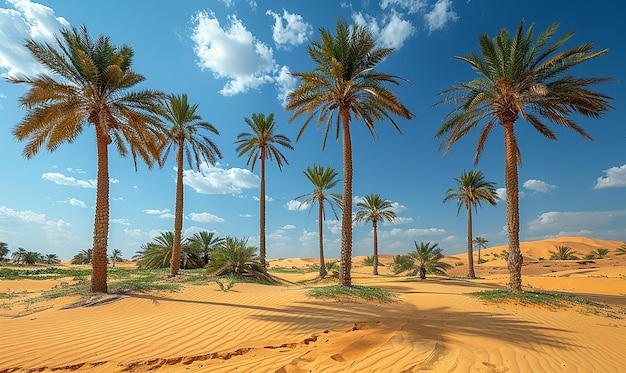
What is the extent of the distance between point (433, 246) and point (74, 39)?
2182 centimetres

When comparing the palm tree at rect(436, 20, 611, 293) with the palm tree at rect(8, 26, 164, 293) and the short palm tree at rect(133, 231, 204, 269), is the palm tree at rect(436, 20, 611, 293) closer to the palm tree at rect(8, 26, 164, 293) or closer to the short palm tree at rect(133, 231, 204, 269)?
the palm tree at rect(8, 26, 164, 293)

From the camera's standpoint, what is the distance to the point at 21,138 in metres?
11.9

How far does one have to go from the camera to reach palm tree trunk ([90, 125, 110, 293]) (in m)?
11.6

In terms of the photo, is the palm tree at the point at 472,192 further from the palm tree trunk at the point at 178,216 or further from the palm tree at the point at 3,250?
the palm tree at the point at 3,250

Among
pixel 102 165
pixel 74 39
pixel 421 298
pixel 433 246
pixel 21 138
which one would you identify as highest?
pixel 74 39

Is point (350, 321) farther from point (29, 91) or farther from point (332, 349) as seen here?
point (29, 91)

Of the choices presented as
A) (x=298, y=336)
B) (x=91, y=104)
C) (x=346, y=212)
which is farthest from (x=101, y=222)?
(x=346, y=212)

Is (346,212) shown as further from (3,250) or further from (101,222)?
(3,250)

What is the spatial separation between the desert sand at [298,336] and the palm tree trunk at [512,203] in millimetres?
2791

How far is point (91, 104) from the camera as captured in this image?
1251 centimetres

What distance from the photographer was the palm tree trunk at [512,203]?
520 inches

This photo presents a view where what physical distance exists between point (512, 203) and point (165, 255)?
25695mm

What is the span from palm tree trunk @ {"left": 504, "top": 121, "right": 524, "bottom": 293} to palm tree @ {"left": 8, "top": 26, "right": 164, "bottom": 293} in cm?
1514

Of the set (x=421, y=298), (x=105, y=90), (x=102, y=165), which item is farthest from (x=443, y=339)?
(x=105, y=90)
